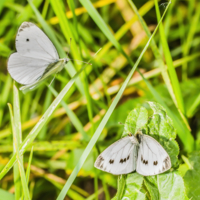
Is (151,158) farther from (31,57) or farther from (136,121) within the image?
(31,57)

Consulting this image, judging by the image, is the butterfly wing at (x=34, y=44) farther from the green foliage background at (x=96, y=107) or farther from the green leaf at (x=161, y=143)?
the green leaf at (x=161, y=143)

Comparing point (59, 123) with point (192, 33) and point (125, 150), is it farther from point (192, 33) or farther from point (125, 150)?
point (192, 33)

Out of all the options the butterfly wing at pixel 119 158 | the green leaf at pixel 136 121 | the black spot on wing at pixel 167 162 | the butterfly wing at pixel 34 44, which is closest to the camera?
the black spot on wing at pixel 167 162

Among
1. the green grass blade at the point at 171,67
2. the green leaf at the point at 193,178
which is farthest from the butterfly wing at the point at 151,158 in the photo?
the green grass blade at the point at 171,67

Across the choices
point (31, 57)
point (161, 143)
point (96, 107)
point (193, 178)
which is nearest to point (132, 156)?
point (161, 143)

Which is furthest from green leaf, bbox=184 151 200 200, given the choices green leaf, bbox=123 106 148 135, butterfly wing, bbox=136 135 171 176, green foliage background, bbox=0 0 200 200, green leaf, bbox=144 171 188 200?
green leaf, bbox=123 106 148 135

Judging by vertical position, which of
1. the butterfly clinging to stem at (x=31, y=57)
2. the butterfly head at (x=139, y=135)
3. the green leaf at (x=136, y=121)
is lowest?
the butterfly head at (x=139, y=135)
